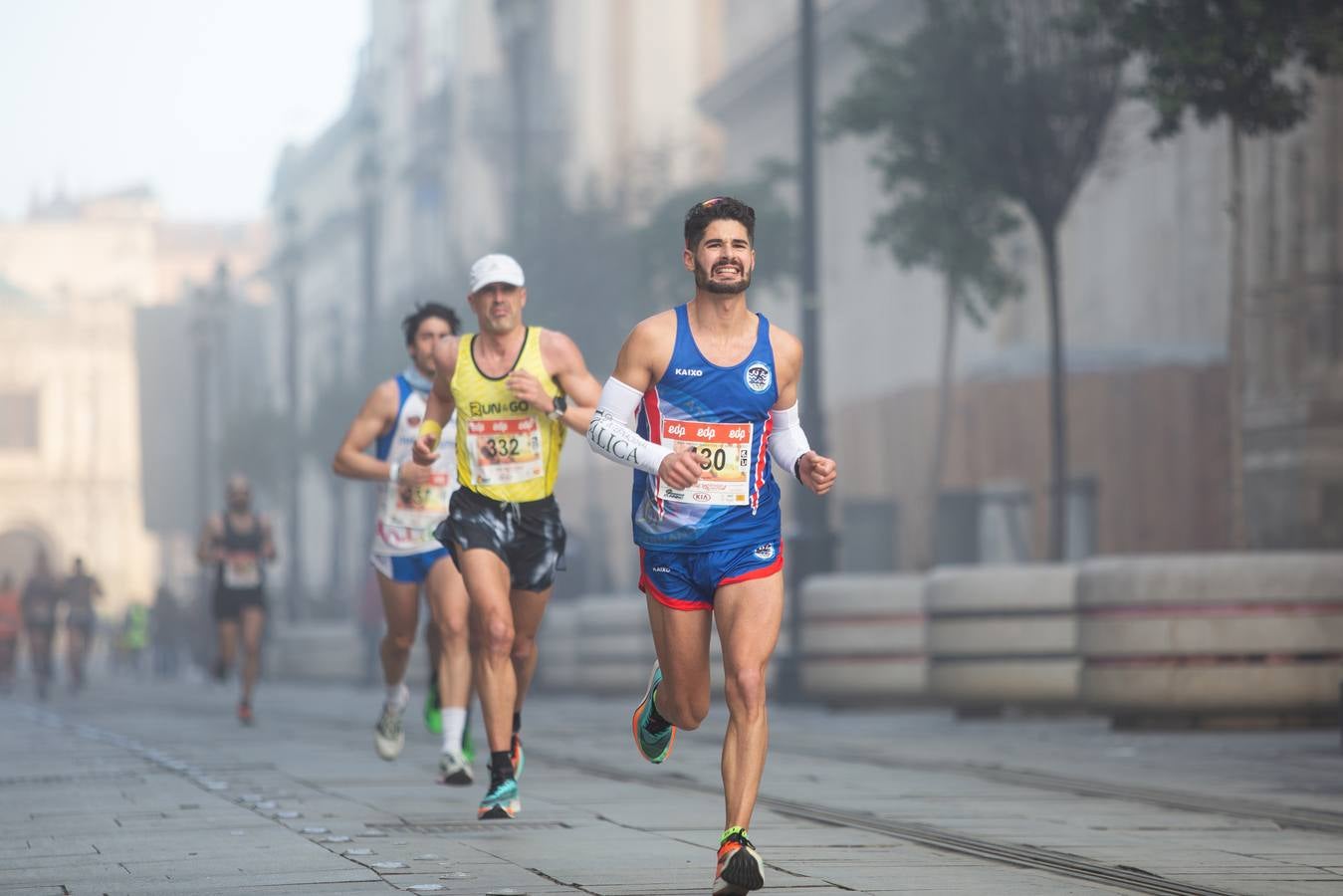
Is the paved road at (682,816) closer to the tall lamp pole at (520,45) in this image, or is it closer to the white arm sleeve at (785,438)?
the white arm sleeve at (785,438)

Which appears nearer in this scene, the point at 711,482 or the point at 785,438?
the point at 711,482

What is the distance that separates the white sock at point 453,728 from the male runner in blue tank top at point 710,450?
313 cm

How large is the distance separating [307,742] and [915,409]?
18.8 meters

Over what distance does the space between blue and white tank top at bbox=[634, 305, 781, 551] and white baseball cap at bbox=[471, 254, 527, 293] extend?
2.42 meters

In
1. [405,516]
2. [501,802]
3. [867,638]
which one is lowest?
[501,802]

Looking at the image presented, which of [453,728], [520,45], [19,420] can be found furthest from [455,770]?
[19,420]

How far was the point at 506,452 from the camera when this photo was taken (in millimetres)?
9680

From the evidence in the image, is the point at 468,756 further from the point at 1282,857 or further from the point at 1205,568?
the point at 1205,568

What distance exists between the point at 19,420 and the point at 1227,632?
101472 mm

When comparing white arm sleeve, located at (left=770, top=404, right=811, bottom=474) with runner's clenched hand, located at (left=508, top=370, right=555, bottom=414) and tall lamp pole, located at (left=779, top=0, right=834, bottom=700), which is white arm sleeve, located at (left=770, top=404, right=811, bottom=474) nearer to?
runner's clenched hand, located at (left=508, top=370, right=555, bottom=414)

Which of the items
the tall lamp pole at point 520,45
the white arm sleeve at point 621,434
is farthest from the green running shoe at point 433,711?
the tall lamp pole at point 520,45

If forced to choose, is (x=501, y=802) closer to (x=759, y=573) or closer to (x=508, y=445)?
(x=508, y=445)

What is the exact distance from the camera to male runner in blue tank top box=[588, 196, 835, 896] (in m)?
7.19

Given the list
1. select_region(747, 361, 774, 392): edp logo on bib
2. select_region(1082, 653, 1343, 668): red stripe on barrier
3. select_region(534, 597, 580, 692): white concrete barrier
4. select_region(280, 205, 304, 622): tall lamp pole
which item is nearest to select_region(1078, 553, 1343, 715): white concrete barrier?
select_region(1082, 653, 1343, 668): red stripe on barrier
